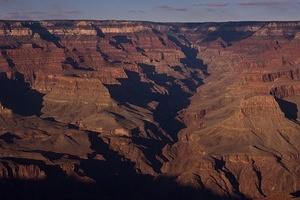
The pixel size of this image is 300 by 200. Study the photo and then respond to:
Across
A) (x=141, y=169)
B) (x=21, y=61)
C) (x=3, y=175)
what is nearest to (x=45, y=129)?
(x=141, y=169)

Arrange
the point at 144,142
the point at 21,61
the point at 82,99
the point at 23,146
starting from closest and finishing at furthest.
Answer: the point at 23,146 < the point at 144,142 < the point at 82,99 < the point at 21,61

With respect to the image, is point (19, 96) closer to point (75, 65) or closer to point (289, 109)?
point (75, 65)

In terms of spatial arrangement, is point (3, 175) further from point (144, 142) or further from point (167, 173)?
point (144, 142)

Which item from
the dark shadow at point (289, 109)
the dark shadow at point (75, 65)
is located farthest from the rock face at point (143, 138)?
the dark shadow at point (75, 65)

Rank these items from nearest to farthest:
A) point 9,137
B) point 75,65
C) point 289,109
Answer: point 9,137
point 289,109
point 75,65

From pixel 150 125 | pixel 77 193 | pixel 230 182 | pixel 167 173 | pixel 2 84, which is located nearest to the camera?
pixel 77 193

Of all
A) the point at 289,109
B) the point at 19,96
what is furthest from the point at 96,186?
the point at 19,96
